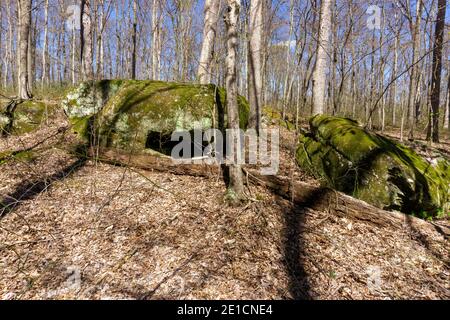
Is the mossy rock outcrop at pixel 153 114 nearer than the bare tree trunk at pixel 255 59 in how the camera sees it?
Yes

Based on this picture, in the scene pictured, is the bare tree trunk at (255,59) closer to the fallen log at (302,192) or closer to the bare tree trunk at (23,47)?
the fallen log at (302,192)

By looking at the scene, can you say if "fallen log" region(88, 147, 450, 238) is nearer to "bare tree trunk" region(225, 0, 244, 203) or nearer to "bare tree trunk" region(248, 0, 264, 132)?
"bare tree trunk" region(225, 0, 244, 203)

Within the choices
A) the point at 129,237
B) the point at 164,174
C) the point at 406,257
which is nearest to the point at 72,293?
the point at 129,237

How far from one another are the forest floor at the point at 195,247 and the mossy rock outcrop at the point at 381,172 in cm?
33

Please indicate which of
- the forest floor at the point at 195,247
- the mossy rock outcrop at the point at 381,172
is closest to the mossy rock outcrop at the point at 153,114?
the forest floor at the point at 195,247

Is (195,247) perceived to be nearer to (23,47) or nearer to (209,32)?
(209,32)

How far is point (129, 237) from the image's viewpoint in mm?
3502

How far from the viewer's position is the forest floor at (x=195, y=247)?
9.19 ft

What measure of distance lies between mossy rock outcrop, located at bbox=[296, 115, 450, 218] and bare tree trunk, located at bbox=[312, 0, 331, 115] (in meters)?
2.51

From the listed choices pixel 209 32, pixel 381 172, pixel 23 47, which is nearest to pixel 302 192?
pixel 381 172

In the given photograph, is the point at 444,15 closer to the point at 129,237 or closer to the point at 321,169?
the point at 321,169

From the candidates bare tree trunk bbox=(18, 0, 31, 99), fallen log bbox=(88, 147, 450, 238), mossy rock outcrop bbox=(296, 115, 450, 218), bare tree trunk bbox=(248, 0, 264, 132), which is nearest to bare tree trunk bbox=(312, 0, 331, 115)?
bare tree trunk bbox=(248, 0, 264, 132)

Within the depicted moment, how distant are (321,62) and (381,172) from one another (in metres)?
4.32
